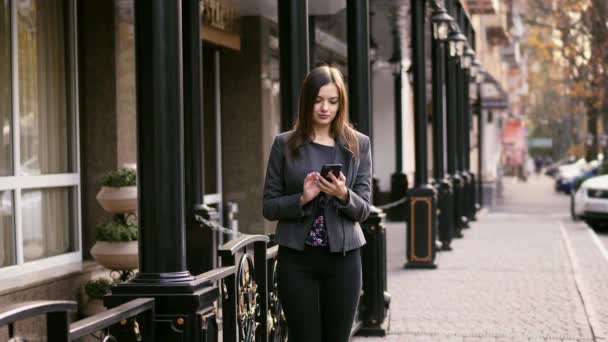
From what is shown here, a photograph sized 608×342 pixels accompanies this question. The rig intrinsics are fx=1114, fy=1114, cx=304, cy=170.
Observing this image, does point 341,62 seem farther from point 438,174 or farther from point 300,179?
point 300,179

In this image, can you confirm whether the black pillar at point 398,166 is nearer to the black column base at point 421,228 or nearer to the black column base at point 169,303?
the black column base at point 421,228

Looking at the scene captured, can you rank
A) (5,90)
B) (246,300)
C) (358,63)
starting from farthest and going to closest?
1. (358,63)
2. (5,90)
3. (246,300)

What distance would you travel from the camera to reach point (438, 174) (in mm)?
17656

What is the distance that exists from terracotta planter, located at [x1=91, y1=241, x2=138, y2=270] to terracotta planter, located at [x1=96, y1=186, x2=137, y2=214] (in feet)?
0.99

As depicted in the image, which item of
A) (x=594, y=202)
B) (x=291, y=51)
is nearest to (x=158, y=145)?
(x=291, y=51)

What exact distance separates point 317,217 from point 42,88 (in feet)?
17.0

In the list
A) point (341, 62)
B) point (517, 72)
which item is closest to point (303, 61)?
point (341, 62)

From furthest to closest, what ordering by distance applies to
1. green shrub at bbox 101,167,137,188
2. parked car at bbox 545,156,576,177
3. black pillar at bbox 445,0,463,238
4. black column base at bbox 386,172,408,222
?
parked car at bbox 545,156,576,177
black column base at bbox 386,172,408,222
black pillar at bbox 445,0,463,238
green shrub at bbox 101,167,137,188

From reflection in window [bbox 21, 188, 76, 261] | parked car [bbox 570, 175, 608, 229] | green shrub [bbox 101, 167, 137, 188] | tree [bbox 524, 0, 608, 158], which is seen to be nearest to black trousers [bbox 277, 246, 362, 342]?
green shrub [bbox 101, 167, 137, 188]

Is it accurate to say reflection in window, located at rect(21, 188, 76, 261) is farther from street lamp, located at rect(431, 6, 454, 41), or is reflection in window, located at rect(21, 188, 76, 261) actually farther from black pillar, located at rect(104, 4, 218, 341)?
street lamp, located at rect(431, 6, 454, 41)

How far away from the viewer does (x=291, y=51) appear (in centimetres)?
767

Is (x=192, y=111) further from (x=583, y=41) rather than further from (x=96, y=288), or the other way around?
(x=583, y=41)

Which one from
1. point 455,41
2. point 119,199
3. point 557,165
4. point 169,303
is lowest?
point 557,165

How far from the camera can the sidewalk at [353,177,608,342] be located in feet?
31.9
